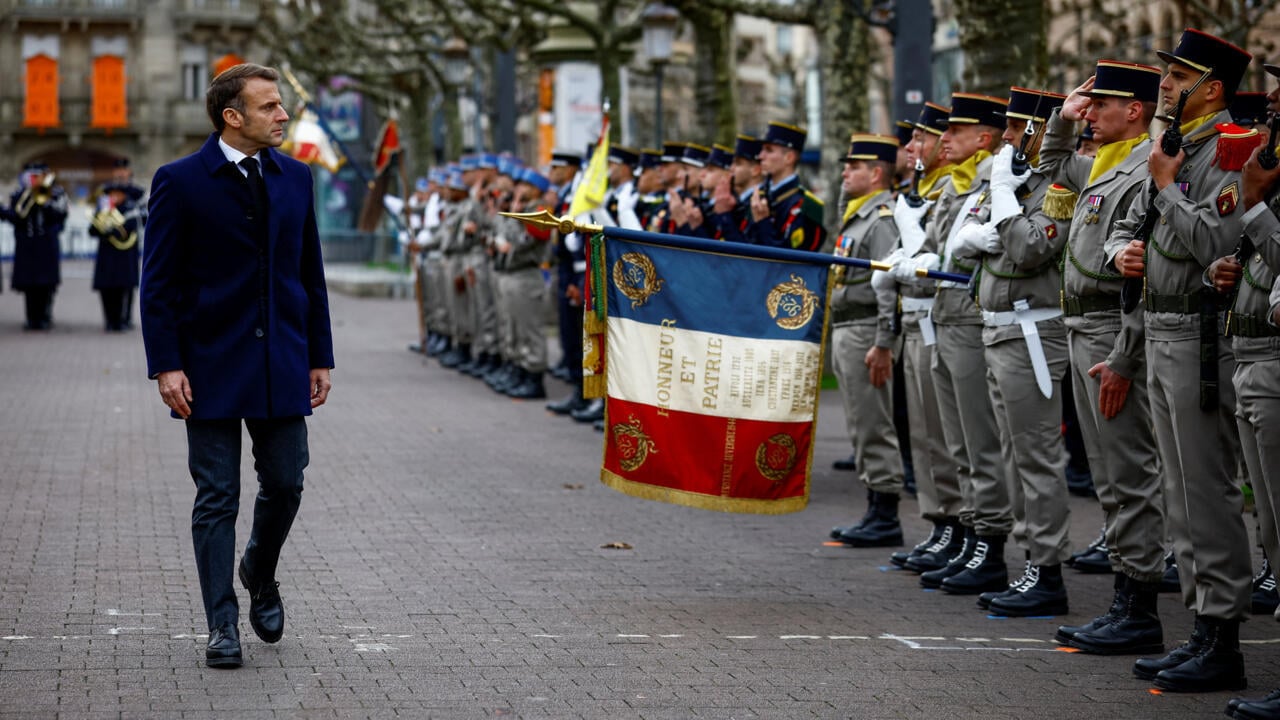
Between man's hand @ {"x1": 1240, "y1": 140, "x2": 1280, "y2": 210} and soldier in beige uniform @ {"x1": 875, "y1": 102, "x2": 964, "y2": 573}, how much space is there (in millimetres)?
2655

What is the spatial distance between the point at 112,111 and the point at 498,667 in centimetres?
7634

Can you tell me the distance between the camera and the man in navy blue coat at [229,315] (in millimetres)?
6695

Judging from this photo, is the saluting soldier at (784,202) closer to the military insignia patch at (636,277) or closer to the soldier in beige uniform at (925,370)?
the soldier in beige uniform at (925,370)

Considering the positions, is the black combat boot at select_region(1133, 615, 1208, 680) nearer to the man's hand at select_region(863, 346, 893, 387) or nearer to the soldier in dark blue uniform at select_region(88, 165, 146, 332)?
the man's hand at select_region(863, 346, 893, 387)

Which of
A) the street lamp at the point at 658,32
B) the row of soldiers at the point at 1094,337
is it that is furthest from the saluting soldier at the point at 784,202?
the street lamp at the point at 658,32

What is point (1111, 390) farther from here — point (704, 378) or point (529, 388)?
point (529, 388)

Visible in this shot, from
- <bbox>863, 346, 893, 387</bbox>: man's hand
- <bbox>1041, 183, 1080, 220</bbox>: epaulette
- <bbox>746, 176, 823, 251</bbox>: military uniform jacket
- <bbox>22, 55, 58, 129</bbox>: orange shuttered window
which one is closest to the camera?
<bbox>1041, 183, 1080, 220</bbox>: epaulette

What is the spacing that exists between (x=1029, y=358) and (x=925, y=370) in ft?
3.40

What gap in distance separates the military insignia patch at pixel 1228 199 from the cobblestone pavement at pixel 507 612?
1.64m

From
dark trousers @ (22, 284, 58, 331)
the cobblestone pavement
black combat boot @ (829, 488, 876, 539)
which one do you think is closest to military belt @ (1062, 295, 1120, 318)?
the cobblestone pavement

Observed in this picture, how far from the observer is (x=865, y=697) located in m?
6.38

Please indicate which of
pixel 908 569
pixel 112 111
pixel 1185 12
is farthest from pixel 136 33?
pixel 908 569

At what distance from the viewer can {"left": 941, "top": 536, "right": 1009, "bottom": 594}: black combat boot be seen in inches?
332

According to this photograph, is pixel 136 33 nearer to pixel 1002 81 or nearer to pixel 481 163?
pixel 481 163
